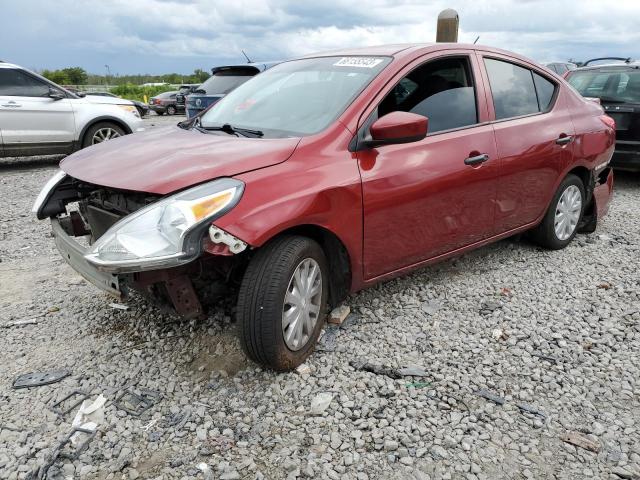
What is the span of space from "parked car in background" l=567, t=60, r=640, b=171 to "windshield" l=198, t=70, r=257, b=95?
5418 mm

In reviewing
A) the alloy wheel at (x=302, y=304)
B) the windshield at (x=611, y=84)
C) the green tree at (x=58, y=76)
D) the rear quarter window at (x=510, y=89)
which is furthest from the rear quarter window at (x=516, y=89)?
the green tree at (x=58, y=76)

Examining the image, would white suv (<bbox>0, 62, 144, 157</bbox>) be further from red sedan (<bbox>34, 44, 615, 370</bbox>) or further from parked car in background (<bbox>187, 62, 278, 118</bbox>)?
red sedan (<bbox>34, 44, 615, 370</bbox>)

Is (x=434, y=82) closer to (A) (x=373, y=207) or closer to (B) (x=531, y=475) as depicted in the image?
(A) (x=373, y=207)

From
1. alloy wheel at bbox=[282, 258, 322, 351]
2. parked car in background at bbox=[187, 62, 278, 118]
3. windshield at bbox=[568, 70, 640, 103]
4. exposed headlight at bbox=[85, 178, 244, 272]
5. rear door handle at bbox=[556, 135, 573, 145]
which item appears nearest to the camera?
exposed headlight at bbox=[85, 178, 244, 272]

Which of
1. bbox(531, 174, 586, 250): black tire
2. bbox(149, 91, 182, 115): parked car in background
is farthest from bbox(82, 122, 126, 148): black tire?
bbox(149, 91, 182, 115): parked car in background

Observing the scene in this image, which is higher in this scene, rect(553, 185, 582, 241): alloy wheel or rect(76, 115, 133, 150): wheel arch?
rect(76, 115, 133, 150): wheel arch

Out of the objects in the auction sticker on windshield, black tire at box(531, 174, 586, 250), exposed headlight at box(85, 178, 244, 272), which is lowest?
black tire at box(531, 174, 586, 250)

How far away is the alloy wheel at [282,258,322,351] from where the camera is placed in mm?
2725

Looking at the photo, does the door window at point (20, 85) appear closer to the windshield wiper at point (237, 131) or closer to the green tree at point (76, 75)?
the windshield wiper at point (237, 131)

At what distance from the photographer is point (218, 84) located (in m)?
9.48

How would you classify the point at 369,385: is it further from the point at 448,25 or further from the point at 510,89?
the point at 448,25

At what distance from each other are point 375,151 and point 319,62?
101 cm

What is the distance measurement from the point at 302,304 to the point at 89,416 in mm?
1156

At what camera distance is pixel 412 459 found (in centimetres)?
228
